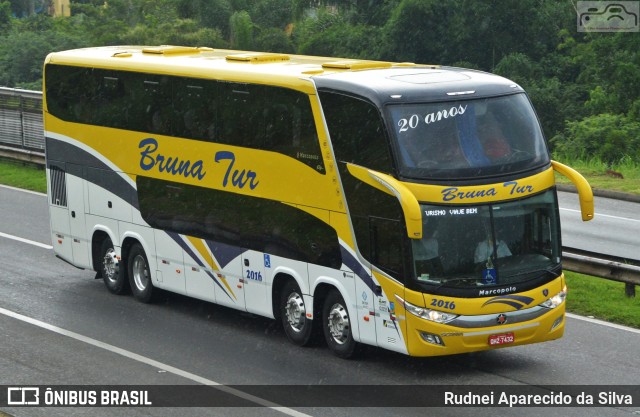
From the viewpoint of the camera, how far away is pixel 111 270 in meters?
19.5

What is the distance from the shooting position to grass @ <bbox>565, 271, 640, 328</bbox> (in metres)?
17.2

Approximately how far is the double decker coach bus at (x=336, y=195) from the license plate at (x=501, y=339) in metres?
0.02

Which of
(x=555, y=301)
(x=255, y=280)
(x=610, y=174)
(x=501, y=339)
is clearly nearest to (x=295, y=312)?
(x=255, y=280)

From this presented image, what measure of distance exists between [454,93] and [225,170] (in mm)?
3876

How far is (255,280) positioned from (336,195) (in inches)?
90.1

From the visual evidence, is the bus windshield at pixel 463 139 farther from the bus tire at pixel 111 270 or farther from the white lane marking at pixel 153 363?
the bus tire at pixel 111 270

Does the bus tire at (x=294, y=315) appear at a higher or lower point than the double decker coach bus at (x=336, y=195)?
lower

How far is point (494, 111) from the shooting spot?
1448 cm

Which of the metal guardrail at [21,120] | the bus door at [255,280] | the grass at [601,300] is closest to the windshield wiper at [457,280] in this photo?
the bus door at [255,280]

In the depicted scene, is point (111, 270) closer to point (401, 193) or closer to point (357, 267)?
point (357, 267)

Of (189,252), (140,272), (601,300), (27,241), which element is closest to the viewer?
(189,252)

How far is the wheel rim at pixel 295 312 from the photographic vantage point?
15820 millimetres

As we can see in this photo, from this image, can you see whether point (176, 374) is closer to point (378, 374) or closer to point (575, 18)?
point (378, 374)

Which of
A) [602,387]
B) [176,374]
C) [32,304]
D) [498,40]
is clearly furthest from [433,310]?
[498,40]
